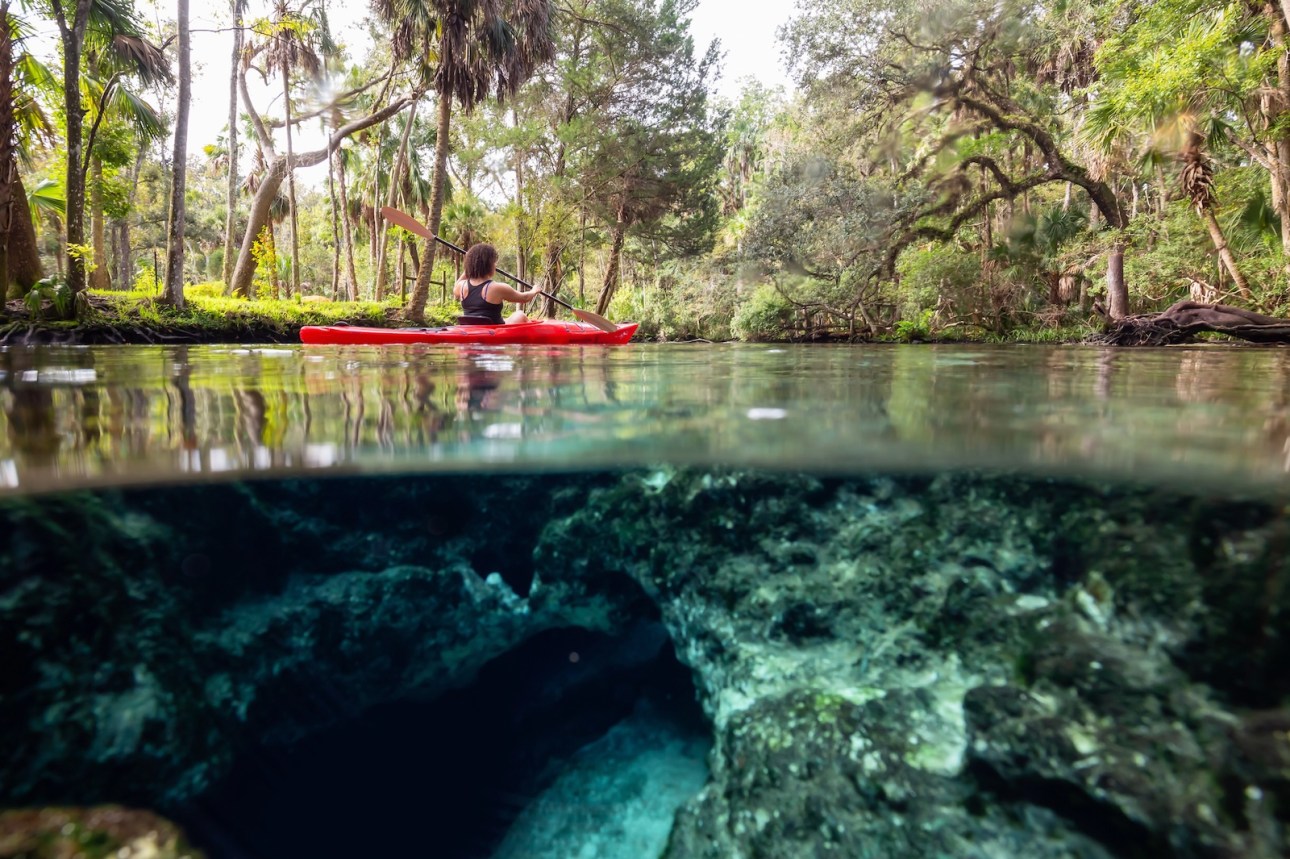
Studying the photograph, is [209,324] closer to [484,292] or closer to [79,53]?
[79,53]

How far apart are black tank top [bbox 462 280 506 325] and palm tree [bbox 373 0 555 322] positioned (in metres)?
5.70

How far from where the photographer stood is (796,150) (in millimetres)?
19375

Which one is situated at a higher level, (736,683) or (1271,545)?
(1271,545)

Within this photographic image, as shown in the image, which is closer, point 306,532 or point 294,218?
point 306,532

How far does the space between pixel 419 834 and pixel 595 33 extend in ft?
75.2

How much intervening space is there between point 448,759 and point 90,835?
1.74 meters

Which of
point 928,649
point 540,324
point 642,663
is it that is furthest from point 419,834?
point 540,324

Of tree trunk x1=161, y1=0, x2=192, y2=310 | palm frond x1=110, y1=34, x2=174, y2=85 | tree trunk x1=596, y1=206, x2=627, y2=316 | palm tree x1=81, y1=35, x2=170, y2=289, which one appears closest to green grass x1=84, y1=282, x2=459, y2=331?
tree trunk x1=161, y1=0, x2=192, y2=310

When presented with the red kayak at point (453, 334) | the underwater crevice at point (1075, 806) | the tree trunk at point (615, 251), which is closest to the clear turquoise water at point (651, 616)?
the underwater crevice at point (1075, 806)

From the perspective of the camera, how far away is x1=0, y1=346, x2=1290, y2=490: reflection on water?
225 cm

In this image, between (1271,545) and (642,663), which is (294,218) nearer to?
(642,663)

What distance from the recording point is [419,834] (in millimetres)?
3016

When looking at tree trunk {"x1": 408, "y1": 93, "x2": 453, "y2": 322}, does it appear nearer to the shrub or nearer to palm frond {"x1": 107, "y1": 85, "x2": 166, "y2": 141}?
palm frond {"x1": 107, "y1": 85, "x2": 166, "y2": 141}

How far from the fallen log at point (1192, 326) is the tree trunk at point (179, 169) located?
54.8 ft
